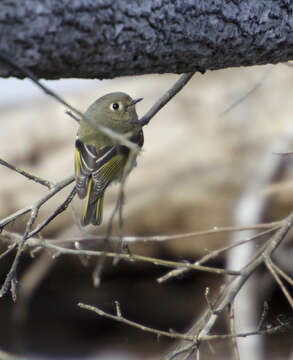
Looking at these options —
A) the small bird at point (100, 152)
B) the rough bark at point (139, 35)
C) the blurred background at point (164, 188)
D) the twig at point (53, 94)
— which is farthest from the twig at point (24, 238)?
the blurred background at point (164, 188)

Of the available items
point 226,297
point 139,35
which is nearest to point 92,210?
point 226,297

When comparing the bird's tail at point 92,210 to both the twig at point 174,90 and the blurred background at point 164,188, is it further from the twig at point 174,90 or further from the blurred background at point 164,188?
the blurred background at point 164,188

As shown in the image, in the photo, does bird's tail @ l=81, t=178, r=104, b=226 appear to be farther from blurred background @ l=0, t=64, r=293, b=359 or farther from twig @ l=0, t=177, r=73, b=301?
blurred background @ l=0, t=64, r=293, b=359

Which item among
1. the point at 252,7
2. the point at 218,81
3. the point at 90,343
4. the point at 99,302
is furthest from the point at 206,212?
the point at 252,7

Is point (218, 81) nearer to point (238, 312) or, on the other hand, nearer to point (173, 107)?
point (173, 107)

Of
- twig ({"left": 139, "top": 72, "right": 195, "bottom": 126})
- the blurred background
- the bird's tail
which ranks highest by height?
the blurred background

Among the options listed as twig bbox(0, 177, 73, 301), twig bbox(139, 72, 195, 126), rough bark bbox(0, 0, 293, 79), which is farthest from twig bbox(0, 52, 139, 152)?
twig bbox(139, 72, 195, 126)

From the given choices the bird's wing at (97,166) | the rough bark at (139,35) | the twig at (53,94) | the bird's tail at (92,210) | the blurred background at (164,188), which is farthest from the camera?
the blurred background at (164,188)
